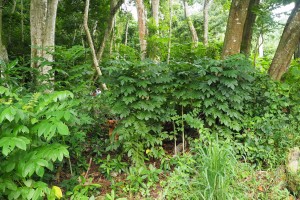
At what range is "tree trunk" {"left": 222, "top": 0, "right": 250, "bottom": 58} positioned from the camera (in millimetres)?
4148

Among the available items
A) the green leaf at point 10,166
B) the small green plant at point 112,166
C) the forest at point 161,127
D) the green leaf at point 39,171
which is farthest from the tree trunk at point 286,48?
the green leaf at point 10,166

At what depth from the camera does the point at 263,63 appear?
18.5 ft

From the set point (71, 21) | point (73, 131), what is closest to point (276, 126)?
point (73, 131)

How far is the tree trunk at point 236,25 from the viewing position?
13.6 feet

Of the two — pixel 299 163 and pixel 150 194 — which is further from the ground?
pixel 299 163

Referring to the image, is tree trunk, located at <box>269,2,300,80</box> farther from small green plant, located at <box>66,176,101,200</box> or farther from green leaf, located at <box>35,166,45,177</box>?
green leaf, located at <box>35,166,45,177</box>

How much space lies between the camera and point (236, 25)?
13.7 feet

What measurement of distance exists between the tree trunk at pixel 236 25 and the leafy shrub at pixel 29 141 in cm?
308

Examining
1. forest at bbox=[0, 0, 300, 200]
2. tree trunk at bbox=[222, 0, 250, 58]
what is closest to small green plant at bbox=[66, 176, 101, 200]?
forest at bbox=[0, 0, 300, 200]

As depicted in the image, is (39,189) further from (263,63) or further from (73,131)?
(263,63)

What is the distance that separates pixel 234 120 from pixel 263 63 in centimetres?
288

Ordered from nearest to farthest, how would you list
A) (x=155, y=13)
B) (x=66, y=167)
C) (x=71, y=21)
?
(x=66, y=167)
(x=155, y=13)
(x=71, y=21)

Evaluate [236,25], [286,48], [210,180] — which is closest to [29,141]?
[210,180]

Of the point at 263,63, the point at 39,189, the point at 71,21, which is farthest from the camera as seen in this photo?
the point at 71,21
